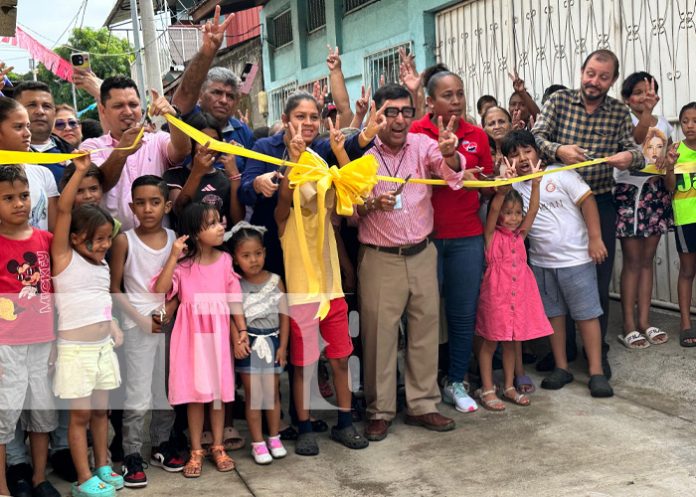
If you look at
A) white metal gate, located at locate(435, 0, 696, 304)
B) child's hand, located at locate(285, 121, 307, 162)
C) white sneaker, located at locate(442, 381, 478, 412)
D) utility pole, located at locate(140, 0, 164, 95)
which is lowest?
white sneaker, located at locate(442, 381, 478, 412)

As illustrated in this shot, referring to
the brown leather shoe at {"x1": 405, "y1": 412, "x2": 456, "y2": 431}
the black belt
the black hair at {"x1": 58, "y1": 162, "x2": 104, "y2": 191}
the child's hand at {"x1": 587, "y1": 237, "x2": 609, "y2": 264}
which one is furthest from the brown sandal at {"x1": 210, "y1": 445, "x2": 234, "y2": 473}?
the child's hand at {"x1": 587, "y1": 237, "x2": 609, "y2": 264}

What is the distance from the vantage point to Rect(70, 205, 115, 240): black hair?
11.6 feet

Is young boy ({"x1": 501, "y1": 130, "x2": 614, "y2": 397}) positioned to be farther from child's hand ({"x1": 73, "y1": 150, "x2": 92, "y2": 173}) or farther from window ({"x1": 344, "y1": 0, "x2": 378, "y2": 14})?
window ({"x1": 344, "y1": 0, "x2": 378, "y2": 14})

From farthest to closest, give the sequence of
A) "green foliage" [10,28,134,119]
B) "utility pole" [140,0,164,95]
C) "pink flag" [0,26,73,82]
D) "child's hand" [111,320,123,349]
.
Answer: "green foliage" [10,28,134,119] < "utility pole" [140,0,164,95] < "pink flag" [0,26,73,82] < "child's hand" [111,320,123,349]

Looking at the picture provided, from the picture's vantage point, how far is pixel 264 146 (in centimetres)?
428

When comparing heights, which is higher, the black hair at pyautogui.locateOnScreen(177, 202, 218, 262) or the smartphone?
the smartphone

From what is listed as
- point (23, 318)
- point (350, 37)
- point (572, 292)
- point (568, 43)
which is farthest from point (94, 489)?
point (350, 37)

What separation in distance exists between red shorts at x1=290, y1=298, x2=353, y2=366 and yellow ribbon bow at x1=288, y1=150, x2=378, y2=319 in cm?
11

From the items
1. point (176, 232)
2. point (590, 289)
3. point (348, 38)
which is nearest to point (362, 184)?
point (176, 232)

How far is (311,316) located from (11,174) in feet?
5.15

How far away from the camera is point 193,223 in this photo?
12.7ft

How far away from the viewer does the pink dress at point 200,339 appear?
3824 millimetres


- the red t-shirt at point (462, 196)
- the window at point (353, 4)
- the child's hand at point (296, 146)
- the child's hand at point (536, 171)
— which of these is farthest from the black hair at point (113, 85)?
the window at point (353, 4)

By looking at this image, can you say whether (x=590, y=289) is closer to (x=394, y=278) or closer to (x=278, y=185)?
(x=394, y=278)
